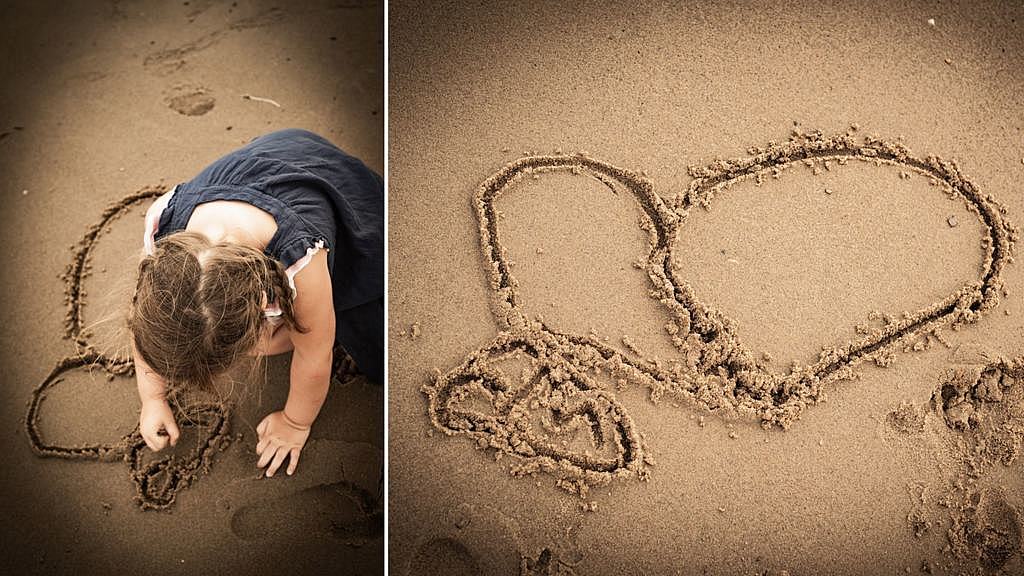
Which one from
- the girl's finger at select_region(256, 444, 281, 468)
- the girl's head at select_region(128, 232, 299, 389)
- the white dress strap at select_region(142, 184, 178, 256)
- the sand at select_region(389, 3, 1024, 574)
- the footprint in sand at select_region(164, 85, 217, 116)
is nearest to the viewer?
the girl's head at select_region(128, 232, 299, 389)

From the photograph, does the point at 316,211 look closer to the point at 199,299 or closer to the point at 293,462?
the point at 199,299

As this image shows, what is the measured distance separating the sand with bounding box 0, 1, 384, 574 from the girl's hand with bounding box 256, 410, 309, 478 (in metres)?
0.02

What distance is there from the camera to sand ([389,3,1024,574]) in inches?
49.9

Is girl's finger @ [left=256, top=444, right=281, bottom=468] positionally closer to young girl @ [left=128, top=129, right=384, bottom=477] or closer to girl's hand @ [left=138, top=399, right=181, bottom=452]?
young girl @ [left=128, top=129, right=384, bottom=477]

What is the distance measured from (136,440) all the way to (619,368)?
986 mm

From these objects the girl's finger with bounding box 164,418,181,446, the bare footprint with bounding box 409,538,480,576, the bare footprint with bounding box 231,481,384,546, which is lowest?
the bare footprint with bounding box 409,538,480,576

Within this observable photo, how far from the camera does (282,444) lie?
4.50ft

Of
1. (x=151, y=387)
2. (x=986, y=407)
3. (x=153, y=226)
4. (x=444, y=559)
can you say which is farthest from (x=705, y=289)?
(x=151, y=387)

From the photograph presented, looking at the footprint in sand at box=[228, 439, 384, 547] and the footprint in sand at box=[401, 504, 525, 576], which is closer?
the footprint in sand at box=[401, 504, 525, 576]

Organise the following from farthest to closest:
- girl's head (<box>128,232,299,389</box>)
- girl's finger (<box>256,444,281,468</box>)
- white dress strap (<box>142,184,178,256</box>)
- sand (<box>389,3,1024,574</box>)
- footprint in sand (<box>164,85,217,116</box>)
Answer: footprint in sand (<box>164,85,217,116</box>)
girl's finger (<box>256,444,281,468</box>)
sand (<box>389,3,1024,574</box>)
white dress strap (<box>142,184,178,256</box>)
girl's head (<box>128,232,299,389</box>)

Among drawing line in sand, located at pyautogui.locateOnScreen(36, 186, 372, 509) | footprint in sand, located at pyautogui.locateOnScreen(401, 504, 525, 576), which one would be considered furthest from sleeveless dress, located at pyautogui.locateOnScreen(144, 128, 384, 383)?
footprint in sand, located at pyautogui.locateOnScreen(401, 504, 525, 576)

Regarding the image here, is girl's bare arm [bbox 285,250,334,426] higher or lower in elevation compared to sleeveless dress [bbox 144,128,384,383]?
lower

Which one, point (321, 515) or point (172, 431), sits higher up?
point (172, 431)

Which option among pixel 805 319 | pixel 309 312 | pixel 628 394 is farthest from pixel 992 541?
pixel 309 312
